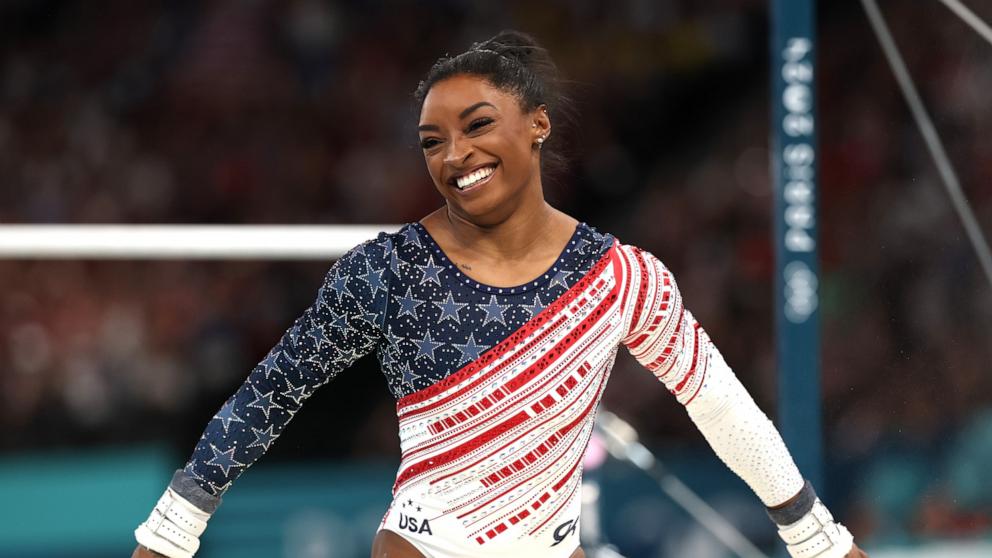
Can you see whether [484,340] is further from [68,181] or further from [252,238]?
[68,181]

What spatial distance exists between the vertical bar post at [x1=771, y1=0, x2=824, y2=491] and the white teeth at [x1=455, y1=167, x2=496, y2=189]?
4.34 ft

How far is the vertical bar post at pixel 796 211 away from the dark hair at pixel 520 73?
107 centimetres

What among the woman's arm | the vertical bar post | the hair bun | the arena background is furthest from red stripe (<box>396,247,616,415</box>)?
the vertical bar post

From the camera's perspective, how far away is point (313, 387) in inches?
79.6

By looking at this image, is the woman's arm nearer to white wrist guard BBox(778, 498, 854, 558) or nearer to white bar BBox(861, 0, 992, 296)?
white wrist guard BBox(778, 498, 854, 558)

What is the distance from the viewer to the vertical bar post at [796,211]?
3029 mm

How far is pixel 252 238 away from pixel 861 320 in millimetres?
1707

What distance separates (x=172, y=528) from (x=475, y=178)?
0.69m

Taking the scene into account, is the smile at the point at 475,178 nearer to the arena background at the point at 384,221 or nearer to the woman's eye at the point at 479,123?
the woman's eye at the point at 479,123

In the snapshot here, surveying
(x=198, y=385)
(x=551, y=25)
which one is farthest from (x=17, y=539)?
(x=551, y=25)

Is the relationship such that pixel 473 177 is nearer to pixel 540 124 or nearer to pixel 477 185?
pixel 477 185

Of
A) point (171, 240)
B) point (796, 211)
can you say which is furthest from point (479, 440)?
point (171, 240)

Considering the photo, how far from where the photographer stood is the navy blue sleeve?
1.95m

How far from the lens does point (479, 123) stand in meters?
1.92
